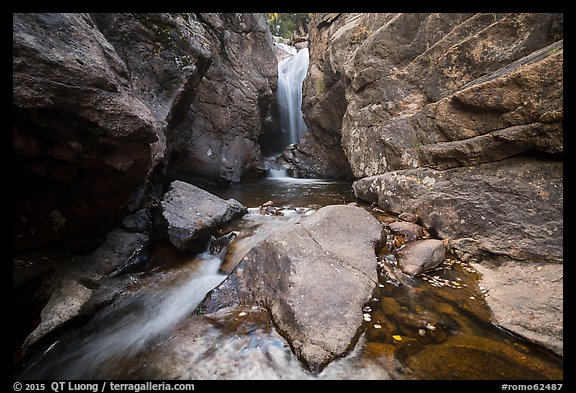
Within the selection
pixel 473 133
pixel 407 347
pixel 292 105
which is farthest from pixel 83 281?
pixel 292 105

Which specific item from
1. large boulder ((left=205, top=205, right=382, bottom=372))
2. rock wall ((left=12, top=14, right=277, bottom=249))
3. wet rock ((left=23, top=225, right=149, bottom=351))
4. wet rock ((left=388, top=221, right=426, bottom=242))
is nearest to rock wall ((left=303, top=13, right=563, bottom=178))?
wet rock ((left=388, top=221, right=426, bottom=242))

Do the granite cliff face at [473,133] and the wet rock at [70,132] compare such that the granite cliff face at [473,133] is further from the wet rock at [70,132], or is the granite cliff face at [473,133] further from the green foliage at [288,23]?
the green foliage at [288,23]

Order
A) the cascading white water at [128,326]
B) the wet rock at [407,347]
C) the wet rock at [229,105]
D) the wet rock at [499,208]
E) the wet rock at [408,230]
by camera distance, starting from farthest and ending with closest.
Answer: the wet rock at [229,105], the wet rock at [408,230], the wet rock at [499,208], the cascading white water at [128,326], the wet rock at [407,347]

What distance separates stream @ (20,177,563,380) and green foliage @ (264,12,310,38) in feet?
118

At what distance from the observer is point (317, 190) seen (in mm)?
10859

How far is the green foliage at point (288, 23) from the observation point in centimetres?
3238

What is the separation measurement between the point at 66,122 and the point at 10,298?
1.83 meters

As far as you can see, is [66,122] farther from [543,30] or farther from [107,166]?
[543,30]

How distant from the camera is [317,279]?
11.1 feet

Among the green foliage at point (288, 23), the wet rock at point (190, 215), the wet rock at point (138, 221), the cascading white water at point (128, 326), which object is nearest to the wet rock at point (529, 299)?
the cascading white water at point (128, 326)

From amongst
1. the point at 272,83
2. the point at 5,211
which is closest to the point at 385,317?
the point at 5,211

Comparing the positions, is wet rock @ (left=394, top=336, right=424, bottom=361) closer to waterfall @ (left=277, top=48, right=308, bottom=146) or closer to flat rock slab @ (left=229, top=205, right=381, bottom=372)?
flat rock slab @ (left=229, top=205, right=381, bottom=372)

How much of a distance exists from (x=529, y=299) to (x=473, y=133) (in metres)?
3.50

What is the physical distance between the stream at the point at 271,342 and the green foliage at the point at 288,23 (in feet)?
118
